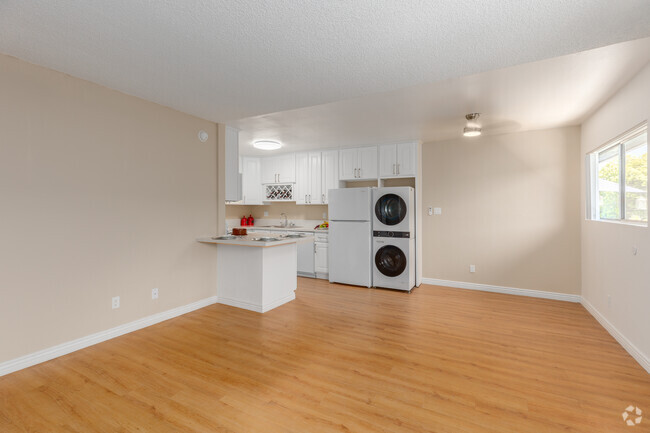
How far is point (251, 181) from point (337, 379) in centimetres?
495

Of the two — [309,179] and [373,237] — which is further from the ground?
[309,179]

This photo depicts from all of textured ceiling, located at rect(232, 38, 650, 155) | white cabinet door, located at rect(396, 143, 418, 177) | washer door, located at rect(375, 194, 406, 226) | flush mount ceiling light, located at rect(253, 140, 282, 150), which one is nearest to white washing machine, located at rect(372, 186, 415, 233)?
washer door, located at rect(375, 194, 406, 226)

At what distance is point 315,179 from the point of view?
19.4 ft

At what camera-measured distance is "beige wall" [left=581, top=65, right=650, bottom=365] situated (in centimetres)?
250

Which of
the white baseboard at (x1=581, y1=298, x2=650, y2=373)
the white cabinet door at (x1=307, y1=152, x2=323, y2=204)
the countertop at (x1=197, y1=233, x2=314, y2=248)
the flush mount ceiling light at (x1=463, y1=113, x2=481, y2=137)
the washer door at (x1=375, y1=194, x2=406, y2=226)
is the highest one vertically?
the flush mount ceiling light at (x1=463, y1=113, x2=481, y2=137)

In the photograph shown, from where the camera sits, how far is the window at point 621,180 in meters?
2.71

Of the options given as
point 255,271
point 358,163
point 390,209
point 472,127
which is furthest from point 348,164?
point 255,271

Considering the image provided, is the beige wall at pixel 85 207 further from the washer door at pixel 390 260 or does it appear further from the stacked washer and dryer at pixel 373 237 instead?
the washer door at pixel 390 260

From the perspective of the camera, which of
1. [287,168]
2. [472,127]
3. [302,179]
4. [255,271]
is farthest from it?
[287,168]

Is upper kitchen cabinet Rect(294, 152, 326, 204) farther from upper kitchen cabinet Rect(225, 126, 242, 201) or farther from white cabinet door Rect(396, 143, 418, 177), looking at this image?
upper kitchen cabinet Rect(225, 126, 242, 201)

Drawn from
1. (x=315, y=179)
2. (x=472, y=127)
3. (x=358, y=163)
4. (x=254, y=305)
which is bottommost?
(x=254, y=305)

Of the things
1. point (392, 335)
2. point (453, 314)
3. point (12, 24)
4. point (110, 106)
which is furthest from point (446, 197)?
point (12, 24)

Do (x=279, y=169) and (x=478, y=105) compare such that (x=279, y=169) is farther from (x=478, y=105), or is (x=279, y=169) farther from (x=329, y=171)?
(x=478, y=105)

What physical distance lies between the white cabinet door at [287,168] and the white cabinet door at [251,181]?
0.52m
